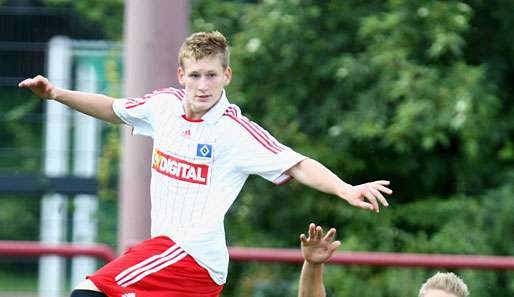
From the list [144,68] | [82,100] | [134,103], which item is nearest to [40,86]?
[82,100]

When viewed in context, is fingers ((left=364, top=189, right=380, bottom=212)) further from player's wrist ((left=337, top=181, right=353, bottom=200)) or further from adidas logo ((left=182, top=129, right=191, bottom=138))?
adidas logo ((left=182, top=129, right=191, bottom=138))

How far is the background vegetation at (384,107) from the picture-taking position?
28.9 ft

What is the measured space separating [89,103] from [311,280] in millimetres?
1119

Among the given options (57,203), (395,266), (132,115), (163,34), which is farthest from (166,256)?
(57,203)

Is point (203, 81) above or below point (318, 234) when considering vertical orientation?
above

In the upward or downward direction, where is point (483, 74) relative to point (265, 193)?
upward

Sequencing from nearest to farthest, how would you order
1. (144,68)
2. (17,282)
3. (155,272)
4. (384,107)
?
1. (155,272)
2. (144,68)
3. (17,282)
4. (384,107)

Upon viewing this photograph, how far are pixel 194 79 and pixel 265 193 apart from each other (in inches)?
177

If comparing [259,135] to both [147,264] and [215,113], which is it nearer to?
[215,113]

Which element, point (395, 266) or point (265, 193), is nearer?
point (395, 266)

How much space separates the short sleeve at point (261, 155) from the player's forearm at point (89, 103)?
55 cm

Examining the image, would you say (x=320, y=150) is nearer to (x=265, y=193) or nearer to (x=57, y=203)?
(x=265, y=193)

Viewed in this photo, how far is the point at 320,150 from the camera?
9297mm

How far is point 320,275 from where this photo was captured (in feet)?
17.5
